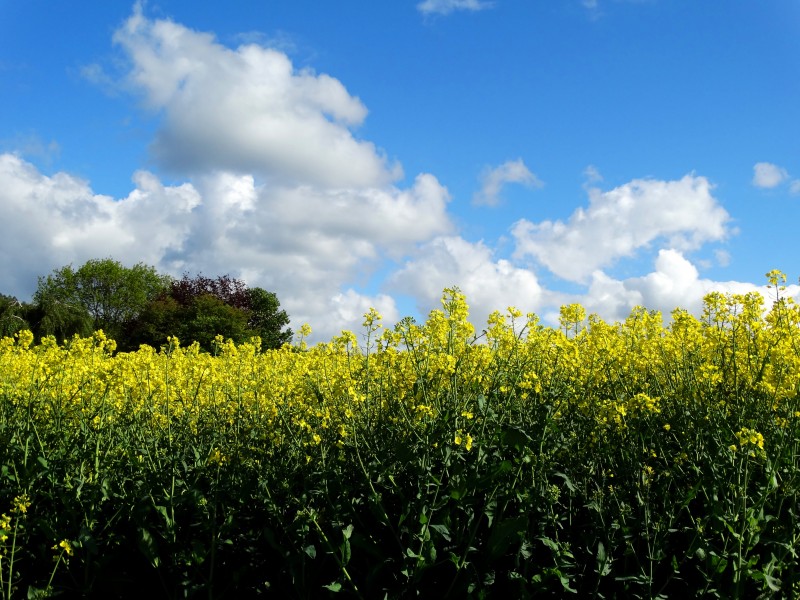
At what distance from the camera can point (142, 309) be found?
4916cm

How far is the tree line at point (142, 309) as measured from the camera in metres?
23.7

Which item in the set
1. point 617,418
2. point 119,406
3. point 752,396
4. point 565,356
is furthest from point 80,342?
point 752,396

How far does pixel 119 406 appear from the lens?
552 centimetres

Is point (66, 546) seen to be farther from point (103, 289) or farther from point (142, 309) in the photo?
point (103, 289)

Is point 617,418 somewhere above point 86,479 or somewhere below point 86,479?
above

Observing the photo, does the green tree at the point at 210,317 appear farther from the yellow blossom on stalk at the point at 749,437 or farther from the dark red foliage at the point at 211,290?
the yellow blossom on stalk at the point at 749,437

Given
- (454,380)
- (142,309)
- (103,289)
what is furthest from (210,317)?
(454,380)

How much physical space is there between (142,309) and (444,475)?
4876 centimetres

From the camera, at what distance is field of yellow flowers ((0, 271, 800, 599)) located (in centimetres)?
350

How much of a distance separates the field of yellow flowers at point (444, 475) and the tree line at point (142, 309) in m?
12.8

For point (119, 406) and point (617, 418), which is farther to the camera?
→ point (119, 406)

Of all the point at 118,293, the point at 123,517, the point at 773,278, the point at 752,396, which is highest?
the point at 118,293

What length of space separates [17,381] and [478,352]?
4.93m

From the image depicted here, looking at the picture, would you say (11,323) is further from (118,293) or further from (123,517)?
(118,293)
